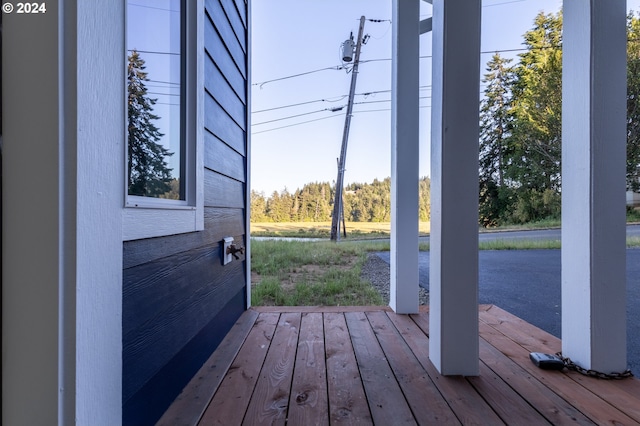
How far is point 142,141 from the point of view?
861 millimetres

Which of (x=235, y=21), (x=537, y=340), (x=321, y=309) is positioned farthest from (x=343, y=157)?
(x=537, y=340)

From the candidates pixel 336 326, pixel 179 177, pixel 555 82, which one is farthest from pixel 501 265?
pixel 179 177

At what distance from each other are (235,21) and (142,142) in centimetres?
132

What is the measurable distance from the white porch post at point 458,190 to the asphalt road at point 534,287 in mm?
771

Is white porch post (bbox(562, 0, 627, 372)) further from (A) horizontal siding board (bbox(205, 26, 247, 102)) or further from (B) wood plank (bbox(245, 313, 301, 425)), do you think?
(A) horizontal siding board (bbox(205, 26, 247, 102))

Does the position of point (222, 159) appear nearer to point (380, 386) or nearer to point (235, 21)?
point (235, 21)

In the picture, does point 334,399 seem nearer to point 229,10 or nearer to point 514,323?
point 514,323

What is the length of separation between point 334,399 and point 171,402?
0.54m

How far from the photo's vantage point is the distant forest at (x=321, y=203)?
26.6 feet

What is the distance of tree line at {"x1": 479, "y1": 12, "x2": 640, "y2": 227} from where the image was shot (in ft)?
11.7

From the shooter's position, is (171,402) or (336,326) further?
(336,326)

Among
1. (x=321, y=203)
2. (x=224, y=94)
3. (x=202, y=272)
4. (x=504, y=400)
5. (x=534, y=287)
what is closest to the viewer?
(x=504, y=400)

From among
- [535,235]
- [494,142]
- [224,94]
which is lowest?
[535,235]

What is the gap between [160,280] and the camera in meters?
0.88
